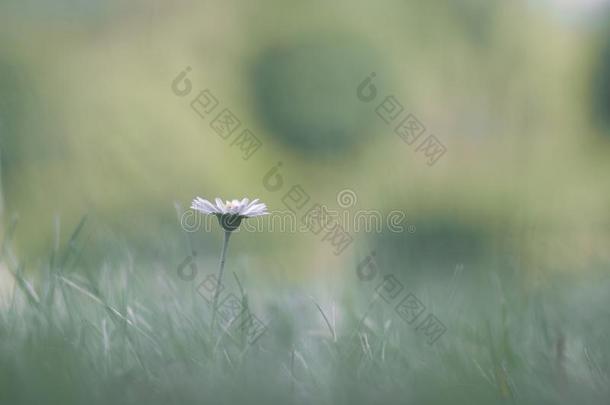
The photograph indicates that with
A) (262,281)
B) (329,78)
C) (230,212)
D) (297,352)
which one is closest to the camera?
(297,352)

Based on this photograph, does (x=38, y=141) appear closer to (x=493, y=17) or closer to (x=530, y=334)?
(x=530, y=334)

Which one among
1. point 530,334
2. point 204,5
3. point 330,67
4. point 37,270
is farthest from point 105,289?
point 330,67

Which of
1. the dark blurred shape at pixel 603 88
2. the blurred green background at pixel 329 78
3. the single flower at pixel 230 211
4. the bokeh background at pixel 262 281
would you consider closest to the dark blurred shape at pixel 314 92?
the blurred green background at pixel 329 78

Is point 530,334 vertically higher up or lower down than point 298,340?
lower down

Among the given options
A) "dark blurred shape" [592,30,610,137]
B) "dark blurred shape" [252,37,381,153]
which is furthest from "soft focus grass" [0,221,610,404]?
"dark blurred shape" [592,30,610,137]

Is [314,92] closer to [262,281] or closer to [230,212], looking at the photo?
[262,281]

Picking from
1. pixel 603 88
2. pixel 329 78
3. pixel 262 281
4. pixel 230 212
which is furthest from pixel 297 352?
pixel 603 88

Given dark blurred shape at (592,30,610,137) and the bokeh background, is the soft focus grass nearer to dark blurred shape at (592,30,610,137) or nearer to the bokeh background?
the bokeh background
